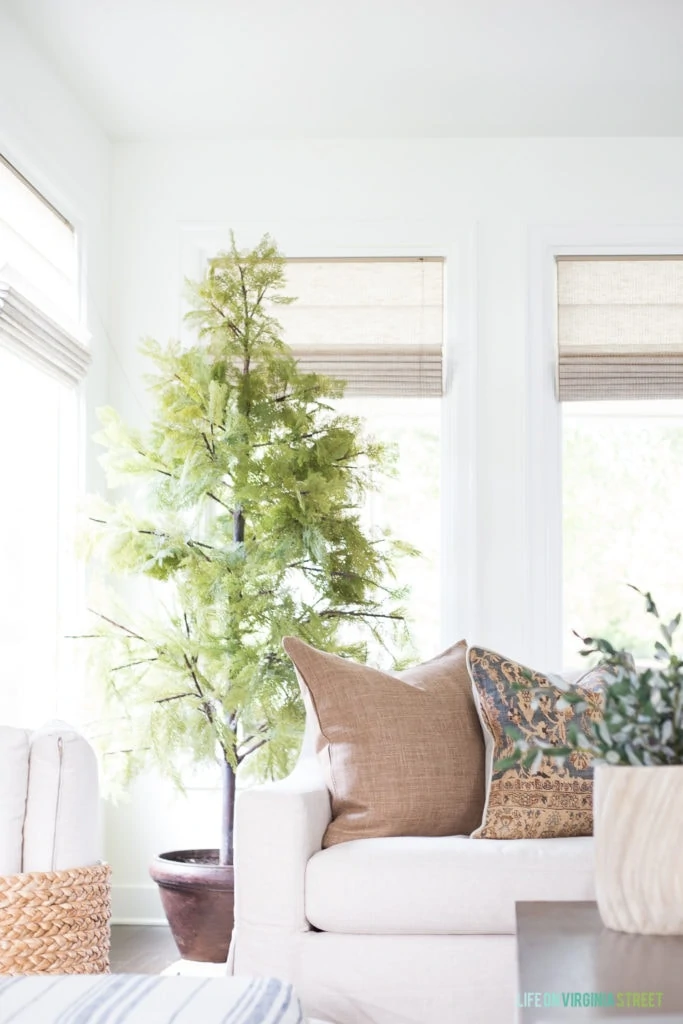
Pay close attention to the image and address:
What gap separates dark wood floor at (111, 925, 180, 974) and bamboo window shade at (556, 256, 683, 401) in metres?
2.36

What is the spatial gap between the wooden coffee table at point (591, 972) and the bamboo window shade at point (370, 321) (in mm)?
2820

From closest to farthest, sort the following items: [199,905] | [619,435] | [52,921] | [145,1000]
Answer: [145,1000]
[52,921]
[199,905]
[619,435]

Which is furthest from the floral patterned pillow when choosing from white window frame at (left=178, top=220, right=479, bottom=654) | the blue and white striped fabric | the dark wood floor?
white window frame at (left=178, top=220, right=479, bottom=654)

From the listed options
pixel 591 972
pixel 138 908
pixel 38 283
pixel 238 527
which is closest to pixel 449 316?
pixel 238 527

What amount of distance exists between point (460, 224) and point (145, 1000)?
338 cm

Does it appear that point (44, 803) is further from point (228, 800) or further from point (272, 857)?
point (228, 800)

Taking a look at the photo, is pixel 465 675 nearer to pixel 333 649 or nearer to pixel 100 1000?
pixel 333 649

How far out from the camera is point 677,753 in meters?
1.57

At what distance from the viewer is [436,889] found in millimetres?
2279

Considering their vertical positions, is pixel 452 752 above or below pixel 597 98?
below

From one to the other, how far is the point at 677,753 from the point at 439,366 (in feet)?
9.20

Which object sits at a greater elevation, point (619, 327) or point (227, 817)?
point (619, 327)

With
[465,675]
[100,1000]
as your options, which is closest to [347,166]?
[465,675]

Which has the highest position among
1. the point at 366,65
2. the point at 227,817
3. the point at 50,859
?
the point at 366,65
